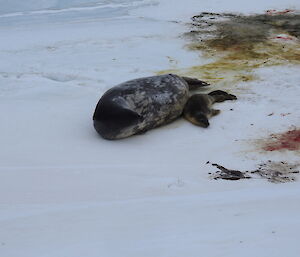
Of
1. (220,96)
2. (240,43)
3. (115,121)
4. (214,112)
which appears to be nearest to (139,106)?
(115,121)

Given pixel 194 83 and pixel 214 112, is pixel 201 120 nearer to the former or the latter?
pixel 214 112

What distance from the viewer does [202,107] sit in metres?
4.52

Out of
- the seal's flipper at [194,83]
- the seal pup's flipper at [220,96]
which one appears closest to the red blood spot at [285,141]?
the seal pup's flipper at [220,96]

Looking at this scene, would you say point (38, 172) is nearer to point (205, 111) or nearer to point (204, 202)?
point (204, 202)

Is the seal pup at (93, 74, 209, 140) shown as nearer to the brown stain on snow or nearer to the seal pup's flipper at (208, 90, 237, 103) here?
the seal pup's flipper at (208, 90, 237, 103)

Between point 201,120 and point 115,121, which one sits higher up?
point 115,121

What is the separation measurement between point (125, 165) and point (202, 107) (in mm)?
1349

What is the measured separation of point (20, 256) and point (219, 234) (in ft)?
3.44

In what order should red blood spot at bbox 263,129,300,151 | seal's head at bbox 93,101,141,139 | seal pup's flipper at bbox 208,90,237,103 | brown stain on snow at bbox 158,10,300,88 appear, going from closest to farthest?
red blood spot at bbox 263,129,300,151 → seal's head at bbox 93,101,141,139 → seal pup's flipper at bbox 208,90,237,103 → brown stain on snow at bbox 158,10,300,88

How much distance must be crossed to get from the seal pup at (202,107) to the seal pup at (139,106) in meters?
0.09

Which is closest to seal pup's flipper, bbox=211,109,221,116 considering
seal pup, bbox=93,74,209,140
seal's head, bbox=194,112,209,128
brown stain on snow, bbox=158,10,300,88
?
seal's head, bbox=194,112,209,128

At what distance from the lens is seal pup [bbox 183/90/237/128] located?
4.36 metres

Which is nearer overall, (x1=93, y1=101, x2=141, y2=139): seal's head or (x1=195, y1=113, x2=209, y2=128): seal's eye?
(x1=93, y1=101, x2=141, y2=139): seal's head

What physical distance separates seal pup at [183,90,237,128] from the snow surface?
0.30 feet
